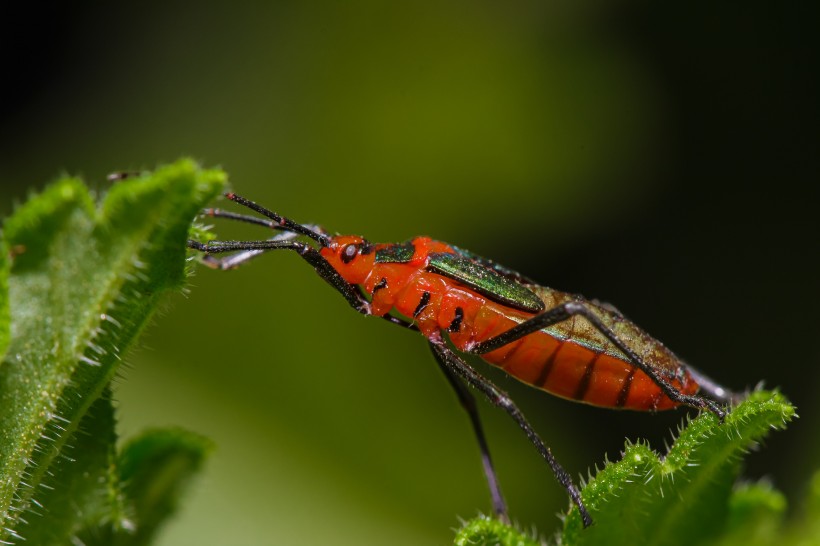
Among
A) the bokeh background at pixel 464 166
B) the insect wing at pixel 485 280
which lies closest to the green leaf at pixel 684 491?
the insect wing at pixel 485 280

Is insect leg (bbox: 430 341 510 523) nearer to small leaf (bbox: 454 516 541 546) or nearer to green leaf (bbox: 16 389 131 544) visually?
small leaf (bbox: 454 516 541 546)

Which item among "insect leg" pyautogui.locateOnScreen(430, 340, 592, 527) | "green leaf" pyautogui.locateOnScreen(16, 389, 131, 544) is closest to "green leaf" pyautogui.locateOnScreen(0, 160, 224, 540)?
"green leaf" pyautogui.locateOnScreen(16, 389, 131, 544)

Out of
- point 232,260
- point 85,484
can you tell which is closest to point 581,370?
point 232,260

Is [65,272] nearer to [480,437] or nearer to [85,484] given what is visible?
[85,484]

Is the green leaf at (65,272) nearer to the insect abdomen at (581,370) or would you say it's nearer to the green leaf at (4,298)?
the green leaf at (4,298)

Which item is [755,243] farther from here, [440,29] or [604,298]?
[440,29]

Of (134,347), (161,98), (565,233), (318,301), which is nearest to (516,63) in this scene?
(565,233)
